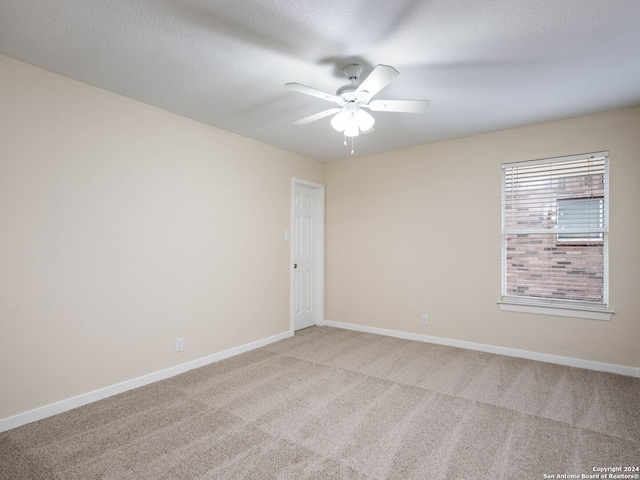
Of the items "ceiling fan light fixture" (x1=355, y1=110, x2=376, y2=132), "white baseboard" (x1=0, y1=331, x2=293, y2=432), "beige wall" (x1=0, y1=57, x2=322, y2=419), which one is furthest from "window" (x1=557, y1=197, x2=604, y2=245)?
"white baseboard" (x1=0, y1=331, x2=293, y2=432)

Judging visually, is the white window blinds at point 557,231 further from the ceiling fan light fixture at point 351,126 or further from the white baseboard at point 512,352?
the ceiling fan light fixture at point 351,126

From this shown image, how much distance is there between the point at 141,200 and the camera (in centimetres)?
303

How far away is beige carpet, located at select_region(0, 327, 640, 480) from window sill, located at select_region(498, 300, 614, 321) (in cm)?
54

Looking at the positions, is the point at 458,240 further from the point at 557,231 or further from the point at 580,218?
the point at 580,218

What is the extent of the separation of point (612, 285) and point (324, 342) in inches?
121

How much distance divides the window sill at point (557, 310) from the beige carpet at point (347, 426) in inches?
21.3

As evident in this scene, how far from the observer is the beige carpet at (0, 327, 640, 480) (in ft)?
6.24

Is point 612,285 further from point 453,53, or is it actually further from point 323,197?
point 323,197

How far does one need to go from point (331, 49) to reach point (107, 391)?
10.2 feet

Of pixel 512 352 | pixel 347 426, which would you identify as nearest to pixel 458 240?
pixel 512 352

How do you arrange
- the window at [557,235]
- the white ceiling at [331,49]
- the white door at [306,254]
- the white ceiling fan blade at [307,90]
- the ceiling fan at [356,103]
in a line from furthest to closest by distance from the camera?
the white door at [306,254], the window at [557,235], the ceiling fan at [356,103], the white ceiling fan blade at [307,90], the white ceiling at [331,49]

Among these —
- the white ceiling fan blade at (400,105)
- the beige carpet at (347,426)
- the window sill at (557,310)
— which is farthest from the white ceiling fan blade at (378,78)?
the window sill at (557,310)

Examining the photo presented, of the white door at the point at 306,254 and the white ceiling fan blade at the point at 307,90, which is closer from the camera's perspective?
the white ceiling fan blade at the point at 307,90

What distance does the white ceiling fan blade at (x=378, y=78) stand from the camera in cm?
189
